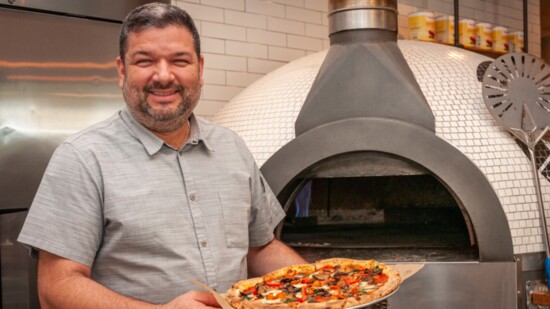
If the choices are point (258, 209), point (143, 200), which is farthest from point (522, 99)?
point (143, 200)

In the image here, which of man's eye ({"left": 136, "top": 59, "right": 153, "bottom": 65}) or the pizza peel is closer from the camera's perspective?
man's eye ({"left": 136, "top": 59, "right": 153, "bottom": 65})

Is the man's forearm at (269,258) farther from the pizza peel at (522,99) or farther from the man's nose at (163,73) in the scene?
the pizza peel at (522,99)

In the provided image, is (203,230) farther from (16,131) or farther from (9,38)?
(9,38)

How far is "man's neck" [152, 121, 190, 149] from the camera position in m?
1.62

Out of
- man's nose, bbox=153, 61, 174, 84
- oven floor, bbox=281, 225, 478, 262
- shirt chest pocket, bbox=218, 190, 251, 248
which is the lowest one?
oven floor, bbox=281, 225, 478, 262

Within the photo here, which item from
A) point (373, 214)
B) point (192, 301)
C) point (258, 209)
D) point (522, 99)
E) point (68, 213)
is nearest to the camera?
point (192, 301)

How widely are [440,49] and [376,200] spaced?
0.70 meters

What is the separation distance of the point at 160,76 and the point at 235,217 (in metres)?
0.42

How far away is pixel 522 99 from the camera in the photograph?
2.28 m

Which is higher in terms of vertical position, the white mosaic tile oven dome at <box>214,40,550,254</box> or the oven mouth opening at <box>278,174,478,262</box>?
the white mosaic tile oven dome at <box>214,40,550,254</box>

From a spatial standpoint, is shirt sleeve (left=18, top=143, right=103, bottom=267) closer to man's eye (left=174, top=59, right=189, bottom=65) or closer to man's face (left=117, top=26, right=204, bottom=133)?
man's face (left=117, top=26, right=204, bottom=133)

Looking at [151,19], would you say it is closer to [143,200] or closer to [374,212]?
[143,200]

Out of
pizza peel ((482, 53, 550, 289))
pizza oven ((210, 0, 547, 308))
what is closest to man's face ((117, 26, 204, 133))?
pizza oven ((210, 0, 547, 308))

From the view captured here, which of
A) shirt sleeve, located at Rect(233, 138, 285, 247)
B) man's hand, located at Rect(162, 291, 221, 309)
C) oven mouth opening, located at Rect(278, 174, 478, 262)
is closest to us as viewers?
man's hand, located at Rect(162, 291, 221, 309)
